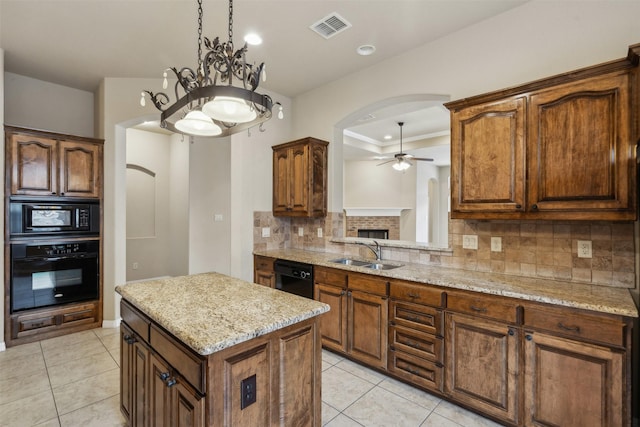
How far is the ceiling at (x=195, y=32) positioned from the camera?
2.50m

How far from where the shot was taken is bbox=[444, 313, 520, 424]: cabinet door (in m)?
2.03

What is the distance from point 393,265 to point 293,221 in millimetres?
1809

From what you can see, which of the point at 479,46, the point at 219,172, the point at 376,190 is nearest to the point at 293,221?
the point at 219,172

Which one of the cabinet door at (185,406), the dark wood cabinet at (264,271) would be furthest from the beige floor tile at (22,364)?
the cabinet door at (185,406)

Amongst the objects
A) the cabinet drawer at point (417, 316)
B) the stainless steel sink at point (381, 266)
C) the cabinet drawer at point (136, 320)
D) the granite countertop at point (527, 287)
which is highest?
the granite countertop at point (527, 287)

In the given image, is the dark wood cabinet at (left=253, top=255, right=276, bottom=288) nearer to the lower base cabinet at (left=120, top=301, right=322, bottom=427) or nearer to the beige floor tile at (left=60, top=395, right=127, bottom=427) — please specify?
the beige floor tile at (left=60, top=395, right=127, bottom=427)

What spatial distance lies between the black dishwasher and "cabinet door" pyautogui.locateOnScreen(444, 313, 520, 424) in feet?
4.74

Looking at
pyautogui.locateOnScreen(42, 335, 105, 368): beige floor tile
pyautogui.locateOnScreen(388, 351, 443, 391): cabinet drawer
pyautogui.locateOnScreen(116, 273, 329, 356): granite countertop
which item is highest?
pyautogui.locateOnScreen(116, 273, 329, 356): granite countertop

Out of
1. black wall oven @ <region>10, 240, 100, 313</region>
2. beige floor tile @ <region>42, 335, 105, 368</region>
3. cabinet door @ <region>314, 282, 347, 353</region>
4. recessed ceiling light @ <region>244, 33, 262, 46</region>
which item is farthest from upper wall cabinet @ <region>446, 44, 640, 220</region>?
black wall oven @ <region>10, 240, 100, 313</region>

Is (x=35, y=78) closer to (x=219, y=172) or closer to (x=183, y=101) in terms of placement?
(x=219, y=172)

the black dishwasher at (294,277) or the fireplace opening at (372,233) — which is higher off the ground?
the fireplace opening at (372,233)

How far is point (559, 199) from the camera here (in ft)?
6.73

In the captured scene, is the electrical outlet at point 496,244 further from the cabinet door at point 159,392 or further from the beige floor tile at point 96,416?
the beige floor tile at point 96,416

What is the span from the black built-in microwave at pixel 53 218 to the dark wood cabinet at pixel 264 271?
2033mm
